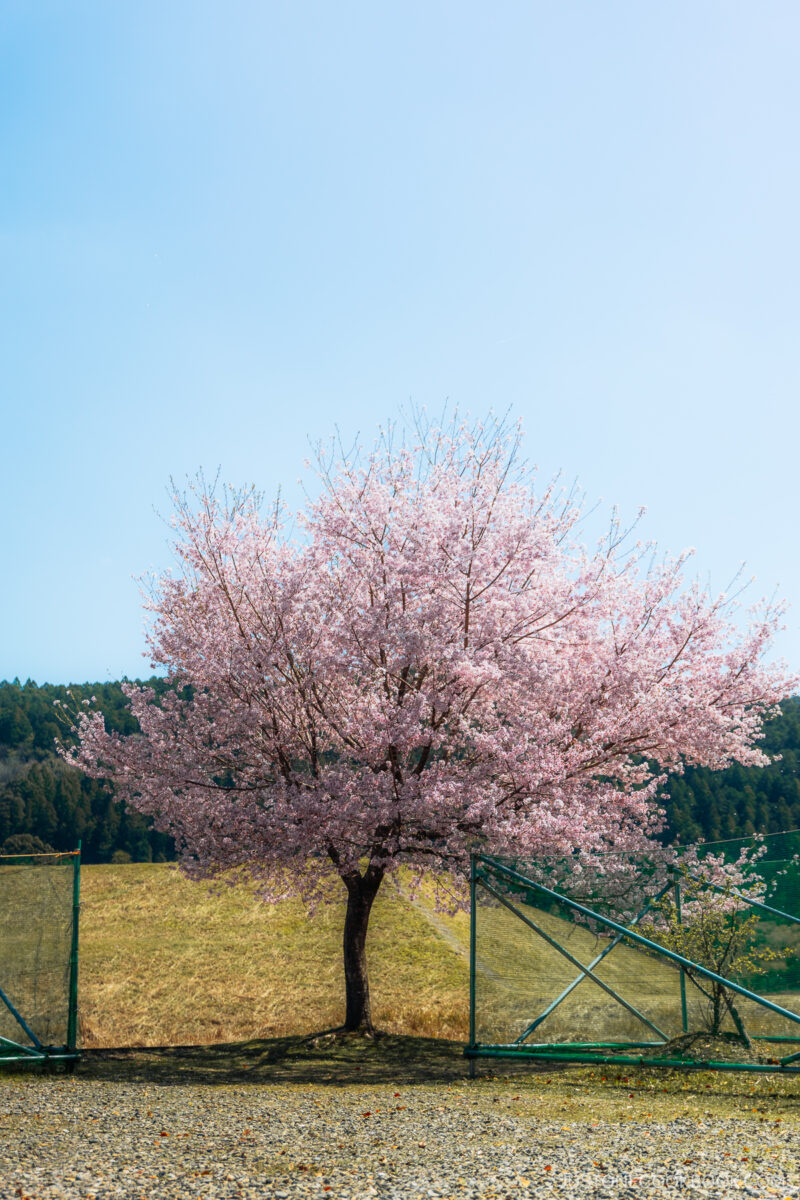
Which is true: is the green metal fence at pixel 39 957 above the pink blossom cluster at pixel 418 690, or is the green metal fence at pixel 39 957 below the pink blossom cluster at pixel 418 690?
below

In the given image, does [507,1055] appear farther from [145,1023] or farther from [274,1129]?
[145,1023]

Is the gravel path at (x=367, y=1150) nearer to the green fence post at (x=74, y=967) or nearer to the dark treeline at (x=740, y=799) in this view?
the green fence post at (x=74, y=967)

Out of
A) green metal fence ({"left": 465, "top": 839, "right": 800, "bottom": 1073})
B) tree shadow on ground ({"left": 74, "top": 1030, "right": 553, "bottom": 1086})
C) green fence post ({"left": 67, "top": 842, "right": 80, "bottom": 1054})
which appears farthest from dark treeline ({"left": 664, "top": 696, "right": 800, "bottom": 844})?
green fence post ({"left": 67, "top": 842, "right": 80, "bottom": 1054})

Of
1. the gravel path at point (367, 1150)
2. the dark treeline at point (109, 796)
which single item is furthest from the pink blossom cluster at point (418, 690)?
the dark treeline at point (109, 796)

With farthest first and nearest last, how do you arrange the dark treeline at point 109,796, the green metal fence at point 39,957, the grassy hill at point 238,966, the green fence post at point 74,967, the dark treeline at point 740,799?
the dark treeline at point 109,796
the dark treeline at point 740,799
the grassy hill at point 238,966
the green fence post at point 74,967
the green metal fence at point 39,957

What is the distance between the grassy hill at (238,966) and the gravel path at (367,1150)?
7.48 m

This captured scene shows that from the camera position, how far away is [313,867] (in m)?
16.1

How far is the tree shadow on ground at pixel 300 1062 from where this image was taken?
12516mm

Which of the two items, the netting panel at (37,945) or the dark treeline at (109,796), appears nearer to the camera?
the netting panel at (37,945)

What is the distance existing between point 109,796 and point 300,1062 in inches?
2439

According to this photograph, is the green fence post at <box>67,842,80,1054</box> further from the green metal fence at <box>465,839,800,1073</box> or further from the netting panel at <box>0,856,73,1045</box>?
the green metal fence at <box>465,839,800,1073</box>

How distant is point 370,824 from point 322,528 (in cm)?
494

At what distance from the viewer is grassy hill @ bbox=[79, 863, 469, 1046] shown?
18859 millimetres

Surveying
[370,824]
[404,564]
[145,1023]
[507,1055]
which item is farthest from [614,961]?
[145,1023]
